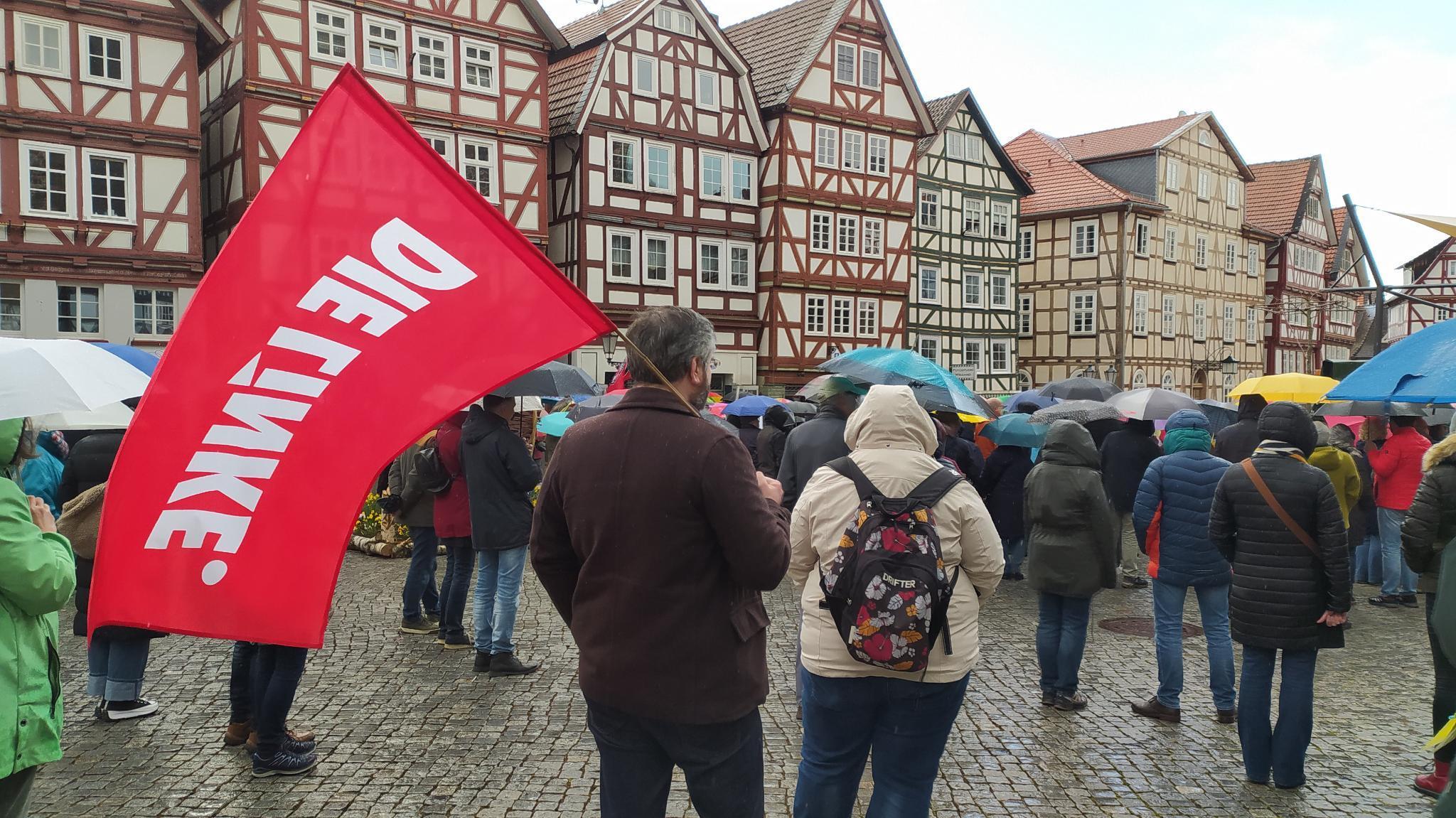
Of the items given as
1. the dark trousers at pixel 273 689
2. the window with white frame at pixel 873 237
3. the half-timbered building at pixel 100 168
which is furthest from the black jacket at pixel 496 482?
the window with white frame at pixel 873 237

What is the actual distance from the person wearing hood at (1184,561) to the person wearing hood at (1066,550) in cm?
28

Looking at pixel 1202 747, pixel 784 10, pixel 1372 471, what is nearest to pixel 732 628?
pixel 1202 747

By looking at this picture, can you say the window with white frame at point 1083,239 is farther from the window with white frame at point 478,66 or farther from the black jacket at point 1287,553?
the black jacket at point 1287,553

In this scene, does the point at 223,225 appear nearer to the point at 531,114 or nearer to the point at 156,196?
the point at 156,196

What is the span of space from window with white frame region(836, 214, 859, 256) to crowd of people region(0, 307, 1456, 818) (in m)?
25.3

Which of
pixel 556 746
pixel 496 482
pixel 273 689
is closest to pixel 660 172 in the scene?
pixel 496 482

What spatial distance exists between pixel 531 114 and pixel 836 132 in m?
9.43

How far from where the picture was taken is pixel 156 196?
21969 millimetres

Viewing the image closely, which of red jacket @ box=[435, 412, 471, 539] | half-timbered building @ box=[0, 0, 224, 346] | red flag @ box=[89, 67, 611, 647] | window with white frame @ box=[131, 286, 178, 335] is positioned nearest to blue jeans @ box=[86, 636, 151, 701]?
red jacket @ box=[435, 412, 471, 539]

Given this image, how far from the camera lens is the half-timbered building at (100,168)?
20406 millimetres

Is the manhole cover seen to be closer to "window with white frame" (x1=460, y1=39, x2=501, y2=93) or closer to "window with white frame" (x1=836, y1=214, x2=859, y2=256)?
"window with white frame" (x1=460, y1=39, x2=501, y2=93)

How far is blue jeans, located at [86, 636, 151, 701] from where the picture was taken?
6.10 metres

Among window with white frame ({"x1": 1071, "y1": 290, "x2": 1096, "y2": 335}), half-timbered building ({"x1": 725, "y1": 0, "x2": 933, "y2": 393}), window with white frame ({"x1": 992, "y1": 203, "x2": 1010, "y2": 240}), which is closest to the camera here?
half-timbered building ({"x1": 725, "y1": 0, "x2": 933, "y2": 393})

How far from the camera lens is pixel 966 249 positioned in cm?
3619
